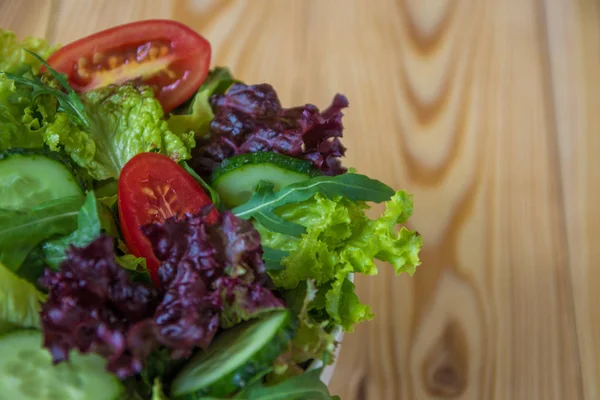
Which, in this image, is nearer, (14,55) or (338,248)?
(338,248)

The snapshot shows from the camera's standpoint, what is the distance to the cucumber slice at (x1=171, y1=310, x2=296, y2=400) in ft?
2.17

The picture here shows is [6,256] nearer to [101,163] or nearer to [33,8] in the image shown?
[101,163]

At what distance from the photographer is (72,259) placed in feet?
2.15

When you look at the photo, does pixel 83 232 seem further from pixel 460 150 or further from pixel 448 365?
pixel 460 150

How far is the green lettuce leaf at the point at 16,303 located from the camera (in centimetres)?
69

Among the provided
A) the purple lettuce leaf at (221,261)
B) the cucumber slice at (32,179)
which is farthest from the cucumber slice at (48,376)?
the cucumber slice at (32,179)

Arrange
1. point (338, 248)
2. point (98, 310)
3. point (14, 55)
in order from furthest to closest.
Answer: point (14, 55), point (338, 248), point (98, 310)

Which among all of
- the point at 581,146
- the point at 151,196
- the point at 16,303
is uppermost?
the point at 581,146

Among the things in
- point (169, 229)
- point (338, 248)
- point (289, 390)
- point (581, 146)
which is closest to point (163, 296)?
point (169, 229)

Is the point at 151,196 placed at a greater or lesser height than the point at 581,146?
lesser

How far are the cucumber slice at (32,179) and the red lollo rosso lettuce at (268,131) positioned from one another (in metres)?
0.21

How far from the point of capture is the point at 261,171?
93cm

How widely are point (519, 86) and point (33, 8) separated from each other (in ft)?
4.27

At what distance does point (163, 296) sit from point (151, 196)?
207mm
